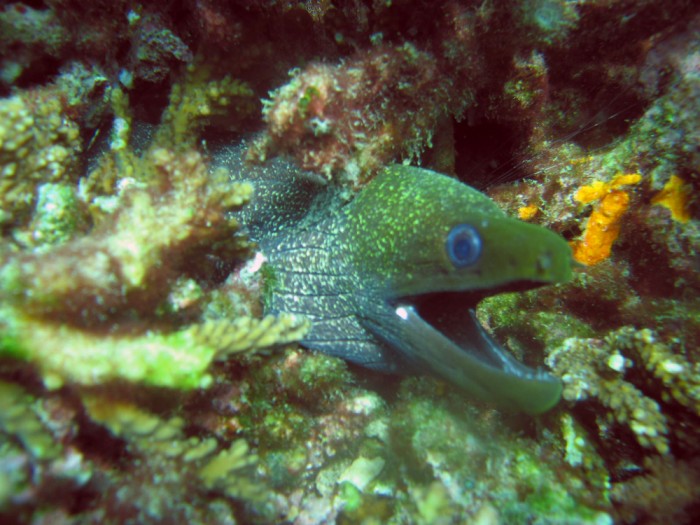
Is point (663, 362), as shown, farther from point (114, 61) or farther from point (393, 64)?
point (114, 61)

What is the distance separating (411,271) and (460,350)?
1.91 feet

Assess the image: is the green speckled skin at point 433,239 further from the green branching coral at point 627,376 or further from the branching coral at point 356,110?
the green branching coral at point 627,376

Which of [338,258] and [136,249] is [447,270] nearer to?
[338,258]

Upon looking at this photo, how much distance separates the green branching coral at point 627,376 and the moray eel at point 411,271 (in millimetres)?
705

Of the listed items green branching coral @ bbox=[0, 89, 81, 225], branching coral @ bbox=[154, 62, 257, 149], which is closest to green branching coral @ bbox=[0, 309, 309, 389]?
green branching coral @ bbox=[0, 89, 81, 225]

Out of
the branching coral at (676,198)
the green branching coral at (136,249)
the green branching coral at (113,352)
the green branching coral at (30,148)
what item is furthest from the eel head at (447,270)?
the green branching coral at (30,148)

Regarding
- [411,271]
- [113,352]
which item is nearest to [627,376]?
[411,271]

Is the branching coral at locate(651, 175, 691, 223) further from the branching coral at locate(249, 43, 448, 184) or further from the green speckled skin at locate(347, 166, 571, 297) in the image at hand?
the branching coral at locate(249, 43, 448, 184)

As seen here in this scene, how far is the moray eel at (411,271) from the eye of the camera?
7.35 feet

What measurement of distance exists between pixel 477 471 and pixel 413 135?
8.38 feet

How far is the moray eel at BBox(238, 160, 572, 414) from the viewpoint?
7.35 ft

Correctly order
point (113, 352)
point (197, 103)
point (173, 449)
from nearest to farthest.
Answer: point (113, 352) < point (173, 449) < point (197, 103)

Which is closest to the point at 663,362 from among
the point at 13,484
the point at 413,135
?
the point at 413,135

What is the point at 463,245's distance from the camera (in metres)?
2.38
